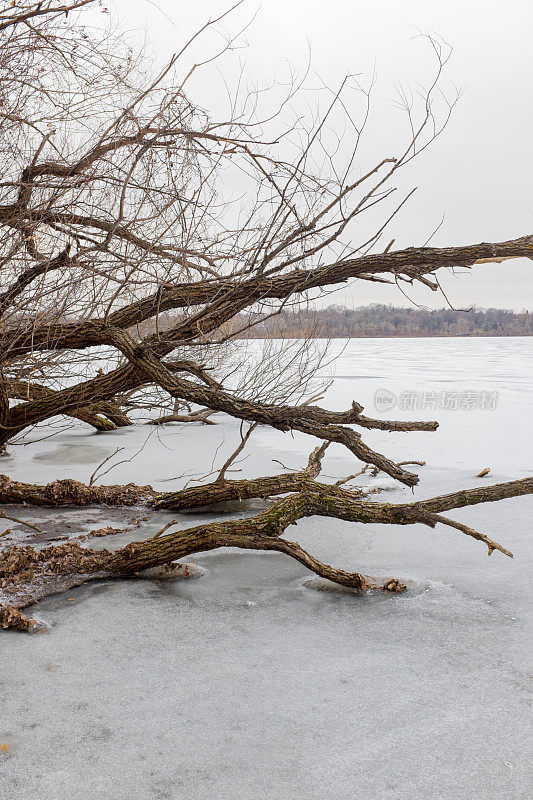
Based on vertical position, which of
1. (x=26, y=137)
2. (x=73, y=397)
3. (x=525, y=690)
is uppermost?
(x=26, y=137)

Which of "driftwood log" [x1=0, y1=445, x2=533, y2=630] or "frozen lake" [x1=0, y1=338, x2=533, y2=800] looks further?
"driftwood log" [x1=0, y1=445, x2=533, y2=630]

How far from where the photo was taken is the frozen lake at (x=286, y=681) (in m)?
2.31

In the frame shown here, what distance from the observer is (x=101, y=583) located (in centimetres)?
411

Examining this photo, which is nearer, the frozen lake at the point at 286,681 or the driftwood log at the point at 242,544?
the frozen lake at the point at 286,681

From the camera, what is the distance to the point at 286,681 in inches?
116

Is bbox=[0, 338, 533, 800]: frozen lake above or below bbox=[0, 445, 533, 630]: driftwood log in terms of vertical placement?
below

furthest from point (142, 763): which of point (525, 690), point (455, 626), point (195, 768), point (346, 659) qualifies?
point (455, 626)

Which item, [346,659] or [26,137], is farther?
[26,137]

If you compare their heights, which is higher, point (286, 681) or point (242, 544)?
point (242, 544)

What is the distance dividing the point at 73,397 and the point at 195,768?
3.55 m

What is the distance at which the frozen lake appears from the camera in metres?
2.31

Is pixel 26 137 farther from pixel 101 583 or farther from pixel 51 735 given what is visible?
pixel 51 735

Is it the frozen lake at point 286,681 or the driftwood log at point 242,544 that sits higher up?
the driftwood log at point 242,544

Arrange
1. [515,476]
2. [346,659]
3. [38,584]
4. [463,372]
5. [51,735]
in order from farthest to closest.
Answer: [463,372]
[515,476]
[38,584]
[346,659]
[51,735]
